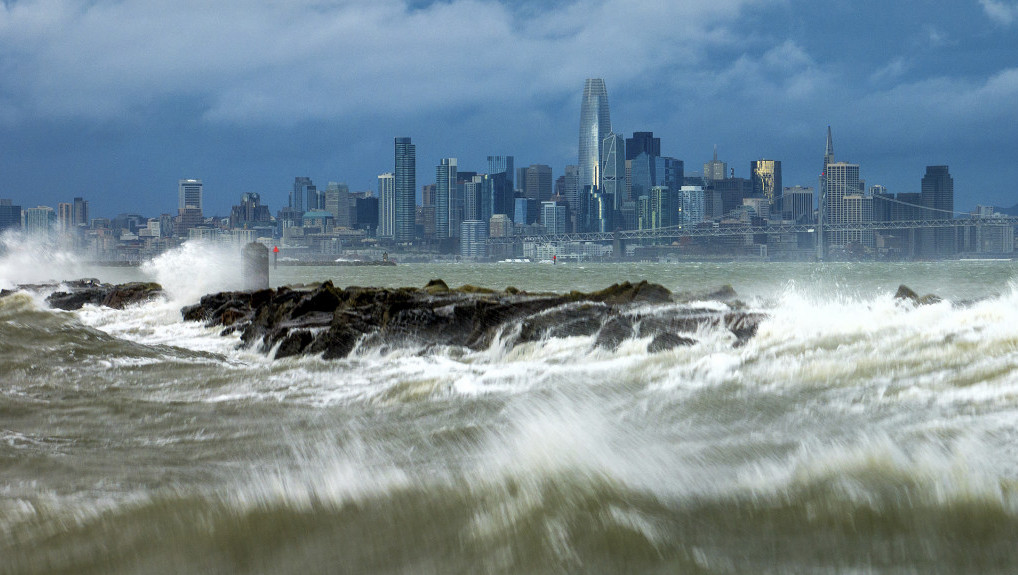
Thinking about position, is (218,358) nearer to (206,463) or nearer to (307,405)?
(307,405)

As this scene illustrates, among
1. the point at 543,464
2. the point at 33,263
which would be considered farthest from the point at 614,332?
the point at 33,263

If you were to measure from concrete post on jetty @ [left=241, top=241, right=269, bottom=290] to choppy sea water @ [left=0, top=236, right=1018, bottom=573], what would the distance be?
15.1m

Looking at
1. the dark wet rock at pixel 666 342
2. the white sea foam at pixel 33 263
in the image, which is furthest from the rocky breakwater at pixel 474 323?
the white sea foam at pixel 33 263

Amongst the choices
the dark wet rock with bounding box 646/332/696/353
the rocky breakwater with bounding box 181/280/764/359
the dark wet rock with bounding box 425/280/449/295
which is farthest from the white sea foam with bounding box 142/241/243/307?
the dark wet rock with bounding box 646/332/696/353

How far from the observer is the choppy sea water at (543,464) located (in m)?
2.88

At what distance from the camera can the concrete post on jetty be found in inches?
905

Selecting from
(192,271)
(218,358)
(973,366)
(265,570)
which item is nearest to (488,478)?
(265,570)

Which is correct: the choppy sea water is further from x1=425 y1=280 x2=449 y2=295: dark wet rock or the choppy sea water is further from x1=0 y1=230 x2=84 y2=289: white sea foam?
x1=0 y1=230 x2=84 y2=289: white sea foam

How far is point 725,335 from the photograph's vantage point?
9008 millimetres

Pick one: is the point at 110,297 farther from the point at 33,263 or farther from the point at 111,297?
the point at 33,263

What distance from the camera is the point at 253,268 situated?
75.5 ft

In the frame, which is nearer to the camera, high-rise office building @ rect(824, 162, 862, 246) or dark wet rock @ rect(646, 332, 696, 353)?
dark wet rock @ rect(646, 332, 696, 353)

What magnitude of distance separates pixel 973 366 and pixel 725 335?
3.09 meters

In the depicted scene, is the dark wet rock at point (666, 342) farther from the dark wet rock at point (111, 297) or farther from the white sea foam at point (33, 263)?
the white sea foam at point (33, 263)
